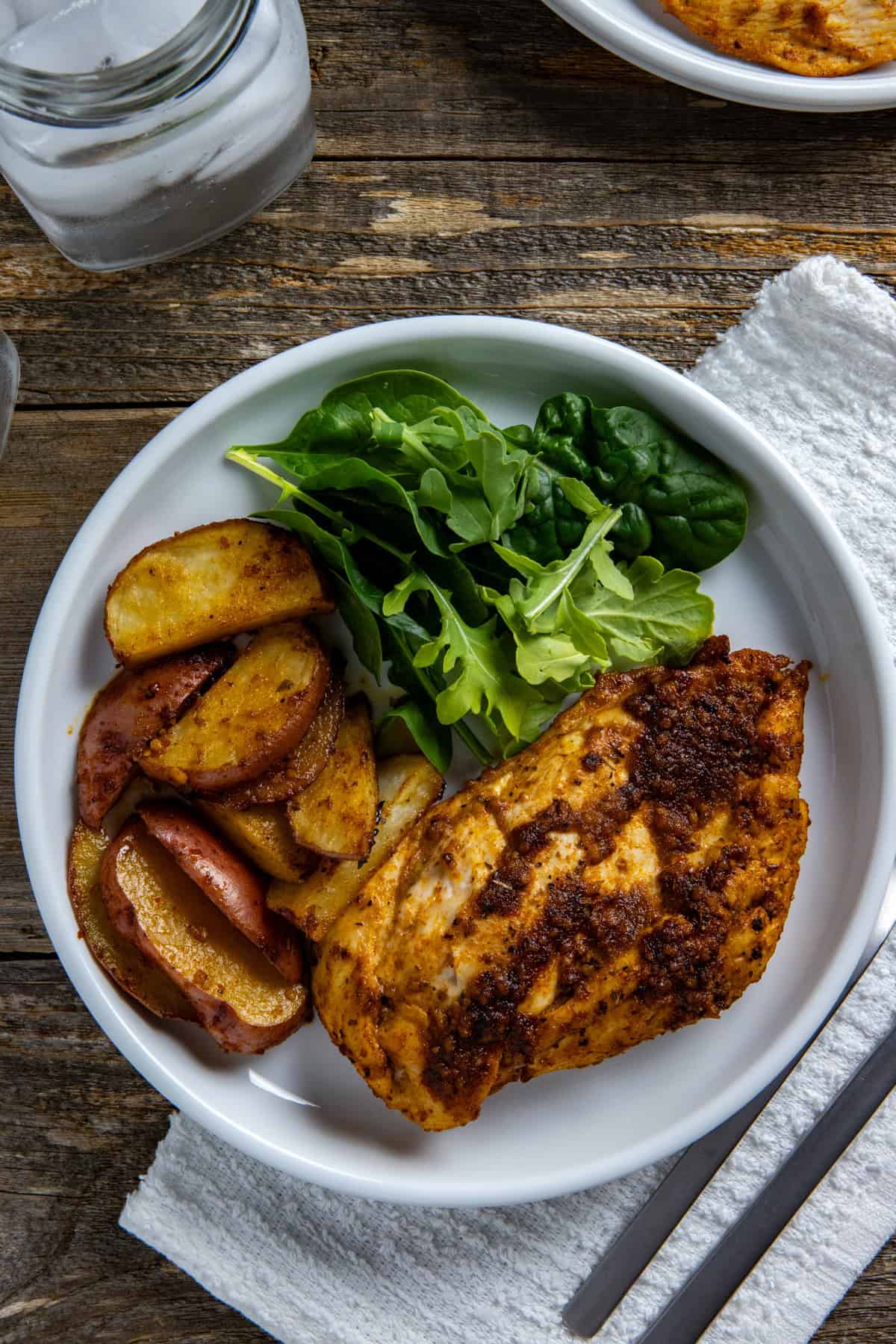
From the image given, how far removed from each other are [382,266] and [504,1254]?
2184 mm

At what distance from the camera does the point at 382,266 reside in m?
2.31

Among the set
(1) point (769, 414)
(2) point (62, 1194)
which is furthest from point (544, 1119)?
(1) point (769, 414)

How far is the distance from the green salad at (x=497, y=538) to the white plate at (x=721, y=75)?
0.72 meters

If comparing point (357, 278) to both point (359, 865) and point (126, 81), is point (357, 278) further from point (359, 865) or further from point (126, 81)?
point (359, 865)

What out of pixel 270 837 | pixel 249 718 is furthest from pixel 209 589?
pixel 270 837

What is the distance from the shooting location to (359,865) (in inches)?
78.9

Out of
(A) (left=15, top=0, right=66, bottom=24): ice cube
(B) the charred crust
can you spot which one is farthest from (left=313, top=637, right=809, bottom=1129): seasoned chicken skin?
(A) (left=15, top=0, right=66, bottom=24): ice cube

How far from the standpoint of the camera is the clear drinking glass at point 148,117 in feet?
5.81

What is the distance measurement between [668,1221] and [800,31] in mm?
2567

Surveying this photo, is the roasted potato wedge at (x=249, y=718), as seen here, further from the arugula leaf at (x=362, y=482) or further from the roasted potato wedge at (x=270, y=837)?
the arugula leaf at (x=362, y=482)

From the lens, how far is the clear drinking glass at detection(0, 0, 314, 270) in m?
1.77

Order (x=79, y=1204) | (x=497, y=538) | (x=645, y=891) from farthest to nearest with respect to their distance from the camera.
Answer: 1. (x=79, y=1204)
2. (x=497, y=538)
3. (x=645, y=891)

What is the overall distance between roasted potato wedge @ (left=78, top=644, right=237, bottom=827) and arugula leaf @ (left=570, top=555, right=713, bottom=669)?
0.73 m

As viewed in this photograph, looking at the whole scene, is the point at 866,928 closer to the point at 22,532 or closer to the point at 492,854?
the point at 492,854
